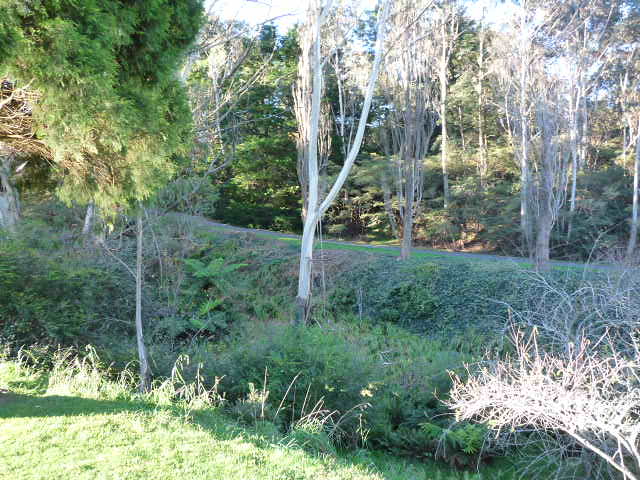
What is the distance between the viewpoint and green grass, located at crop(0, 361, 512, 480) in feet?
11.3

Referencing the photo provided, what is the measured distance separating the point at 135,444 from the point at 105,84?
9.50ft

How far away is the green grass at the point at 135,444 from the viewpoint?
3430 millimetres

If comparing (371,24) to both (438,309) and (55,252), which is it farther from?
(55,252)

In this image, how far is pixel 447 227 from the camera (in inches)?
865

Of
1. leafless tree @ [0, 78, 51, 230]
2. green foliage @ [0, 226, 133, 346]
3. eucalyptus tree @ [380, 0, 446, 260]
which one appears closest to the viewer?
leafless tree @ [0, 78, 51, 230]

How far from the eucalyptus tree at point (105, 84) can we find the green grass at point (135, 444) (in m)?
1.47

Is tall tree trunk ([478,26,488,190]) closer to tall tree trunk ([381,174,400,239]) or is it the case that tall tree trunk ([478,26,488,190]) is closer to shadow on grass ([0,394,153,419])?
tall tree trunk ([381,174,400,239])

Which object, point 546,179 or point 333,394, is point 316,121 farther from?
point 333,394

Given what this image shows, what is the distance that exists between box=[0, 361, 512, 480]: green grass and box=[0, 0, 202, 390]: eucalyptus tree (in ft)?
4.81

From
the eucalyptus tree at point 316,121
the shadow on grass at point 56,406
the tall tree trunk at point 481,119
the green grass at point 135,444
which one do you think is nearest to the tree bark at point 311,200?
the eucalyptus tree at point 316,121

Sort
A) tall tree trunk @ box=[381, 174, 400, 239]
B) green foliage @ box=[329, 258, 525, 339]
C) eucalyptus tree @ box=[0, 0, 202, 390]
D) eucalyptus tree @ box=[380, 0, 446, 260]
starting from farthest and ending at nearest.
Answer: tall tree trunk @ box=[381, 174, 400, 239]
eucalyptus tree @ box=[380, 0, 446, 260]
green foliage @ box=[329, 258, 525, 339]
eucalyptus tree @ box=[0, 0, 202, 390]

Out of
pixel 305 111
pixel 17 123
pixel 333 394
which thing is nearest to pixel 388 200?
pixel 305 111

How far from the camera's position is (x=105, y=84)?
4008mm

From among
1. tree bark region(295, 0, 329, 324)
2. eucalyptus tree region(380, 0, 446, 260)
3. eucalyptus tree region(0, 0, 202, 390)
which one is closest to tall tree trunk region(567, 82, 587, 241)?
eucalyptus tree region(380, 0, 446, 260)
